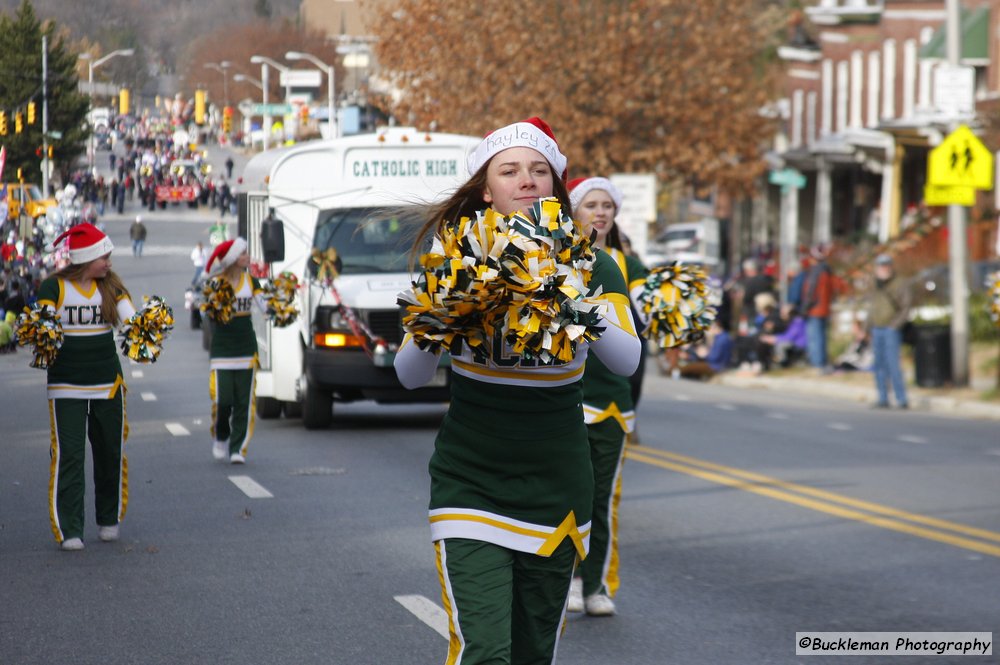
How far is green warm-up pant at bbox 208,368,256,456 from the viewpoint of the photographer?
1350 cm

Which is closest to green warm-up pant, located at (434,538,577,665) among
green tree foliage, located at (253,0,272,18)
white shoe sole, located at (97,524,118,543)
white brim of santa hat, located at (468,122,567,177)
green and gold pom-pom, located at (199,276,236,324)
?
white brim of santa hat, located at (468,122,567,177)

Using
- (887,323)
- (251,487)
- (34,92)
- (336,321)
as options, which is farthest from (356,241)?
(887,323)

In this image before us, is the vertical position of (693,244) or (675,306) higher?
(693,244)

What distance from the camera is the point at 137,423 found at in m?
17.7

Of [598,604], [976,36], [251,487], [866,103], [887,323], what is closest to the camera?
[598,604]

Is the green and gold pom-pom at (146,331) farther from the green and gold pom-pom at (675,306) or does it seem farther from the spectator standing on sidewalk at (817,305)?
the spectator standing on sidewalk at (817,305)

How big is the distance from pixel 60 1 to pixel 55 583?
19.6 feet

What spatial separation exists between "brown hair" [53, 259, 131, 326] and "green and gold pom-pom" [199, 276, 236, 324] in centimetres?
362

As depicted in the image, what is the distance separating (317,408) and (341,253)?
1568 mm

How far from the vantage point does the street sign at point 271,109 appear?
30419 mm

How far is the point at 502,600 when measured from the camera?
4457mm

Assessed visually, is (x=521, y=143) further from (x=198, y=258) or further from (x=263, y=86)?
(x=263, y=86)

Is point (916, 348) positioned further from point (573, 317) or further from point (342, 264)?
point (573, 317)

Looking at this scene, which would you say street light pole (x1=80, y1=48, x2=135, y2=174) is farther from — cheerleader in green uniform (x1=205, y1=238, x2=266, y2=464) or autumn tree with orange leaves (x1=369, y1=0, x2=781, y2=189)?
autumn tree with orange leaves (x1=369, y1=0, x2=781, y2=189)
